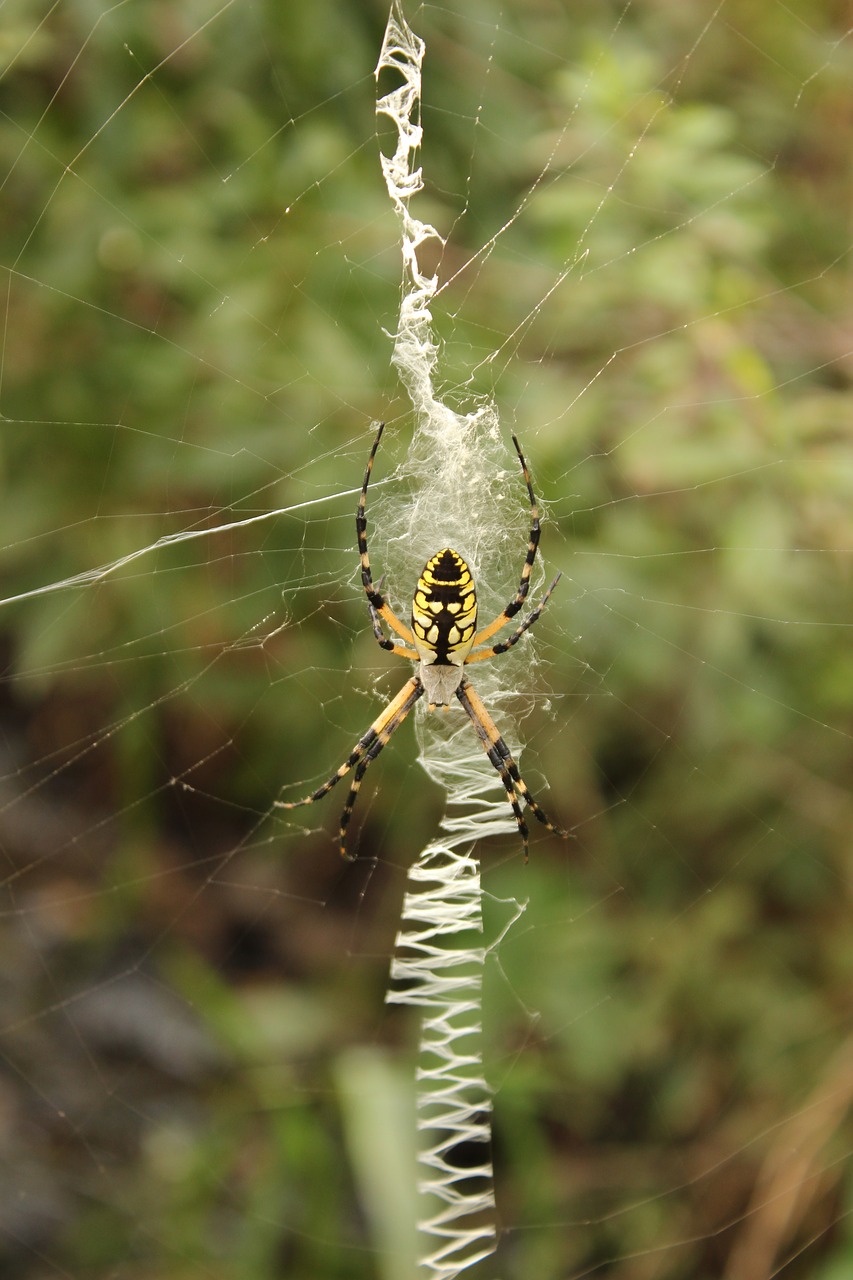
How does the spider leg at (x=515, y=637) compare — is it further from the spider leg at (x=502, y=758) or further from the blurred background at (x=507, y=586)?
the spider leg at (x=502, y=758)

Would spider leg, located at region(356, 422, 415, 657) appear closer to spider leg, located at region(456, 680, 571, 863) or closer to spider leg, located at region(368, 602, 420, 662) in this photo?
spider leg, located at region(368, 602, 420, 662)

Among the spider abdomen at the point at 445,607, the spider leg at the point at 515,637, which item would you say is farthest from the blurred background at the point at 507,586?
the spider abdomen at the point at 445,607

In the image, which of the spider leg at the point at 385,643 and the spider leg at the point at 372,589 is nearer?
the spider leg at the point at 372,589

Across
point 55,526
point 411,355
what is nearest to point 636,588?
point 411,355

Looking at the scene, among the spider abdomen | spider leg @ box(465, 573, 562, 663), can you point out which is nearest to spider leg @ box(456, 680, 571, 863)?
spider leg @ box(465, 573, 562, 663)

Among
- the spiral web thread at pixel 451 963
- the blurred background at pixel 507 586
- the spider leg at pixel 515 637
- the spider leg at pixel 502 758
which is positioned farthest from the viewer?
the spider leg at pixel 502 758

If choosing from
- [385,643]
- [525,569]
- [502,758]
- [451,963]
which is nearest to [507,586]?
[525,569]

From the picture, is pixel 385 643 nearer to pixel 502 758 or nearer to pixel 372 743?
pixel 372 743
